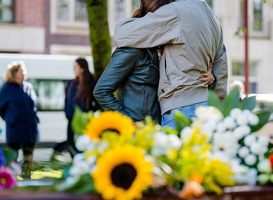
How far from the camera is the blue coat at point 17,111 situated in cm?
822

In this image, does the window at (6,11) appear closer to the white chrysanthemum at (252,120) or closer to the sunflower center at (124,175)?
the white chrysanthemum at (252,120)

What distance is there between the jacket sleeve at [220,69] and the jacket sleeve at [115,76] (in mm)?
498

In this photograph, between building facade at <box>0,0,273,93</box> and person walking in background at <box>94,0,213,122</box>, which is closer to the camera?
person walking in background at <box>94,0,213,122</box>

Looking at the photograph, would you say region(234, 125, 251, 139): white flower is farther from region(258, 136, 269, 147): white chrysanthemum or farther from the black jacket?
the black jacket

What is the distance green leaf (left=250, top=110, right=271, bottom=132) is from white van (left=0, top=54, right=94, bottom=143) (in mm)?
9477

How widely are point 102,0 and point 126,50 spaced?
4958mm

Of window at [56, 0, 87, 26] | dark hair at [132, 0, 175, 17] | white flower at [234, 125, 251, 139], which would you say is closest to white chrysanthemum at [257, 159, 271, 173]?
white flower at [234, 125, 251, 139]

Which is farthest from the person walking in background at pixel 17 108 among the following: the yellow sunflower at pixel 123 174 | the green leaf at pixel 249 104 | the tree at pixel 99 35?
the yellow sunflower at pixel 123 174

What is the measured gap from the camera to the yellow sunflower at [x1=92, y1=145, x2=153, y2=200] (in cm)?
152

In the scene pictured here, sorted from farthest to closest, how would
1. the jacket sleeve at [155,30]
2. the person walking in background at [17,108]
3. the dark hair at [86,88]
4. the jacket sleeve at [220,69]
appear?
the person walking in background at [17,108] < the dark hair at [86,88] < the jacket sleeve at [220,69] < the jacket sleeve at [155,30]

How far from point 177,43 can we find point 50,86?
910 cm

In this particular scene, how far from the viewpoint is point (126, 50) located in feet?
9.81

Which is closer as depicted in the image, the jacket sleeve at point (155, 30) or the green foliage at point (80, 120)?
the green foliage at point (80, 120)

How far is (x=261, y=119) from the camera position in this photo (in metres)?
2.04
